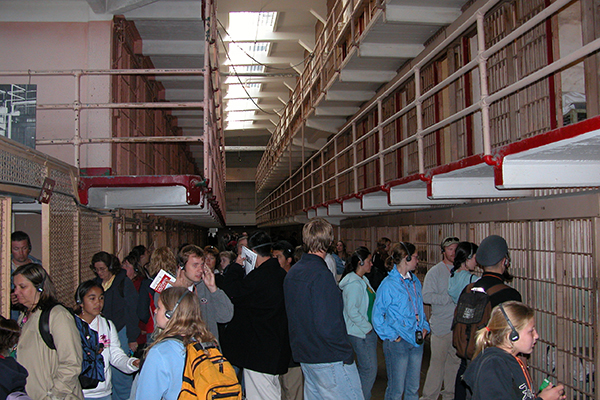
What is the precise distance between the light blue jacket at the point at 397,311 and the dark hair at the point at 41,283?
276 centimetres

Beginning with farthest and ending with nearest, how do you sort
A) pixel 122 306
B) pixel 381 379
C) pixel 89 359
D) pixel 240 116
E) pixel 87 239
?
pixel 240 116
pixel 381 379
pixel 87 239
pixel 122 306
pixel 89 359

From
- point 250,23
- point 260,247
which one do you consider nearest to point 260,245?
point 260,247

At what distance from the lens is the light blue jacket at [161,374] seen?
2.38 metres

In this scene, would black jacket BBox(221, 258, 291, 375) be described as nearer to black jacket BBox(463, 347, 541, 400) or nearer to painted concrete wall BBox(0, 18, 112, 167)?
black jacket BBox(463, 347, 541, 400)

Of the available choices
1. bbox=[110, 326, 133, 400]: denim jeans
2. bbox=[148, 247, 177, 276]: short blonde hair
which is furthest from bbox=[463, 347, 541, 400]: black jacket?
bbox=[148, 247, 177, 276]: short blonde hair

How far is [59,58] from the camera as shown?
22.1 ft

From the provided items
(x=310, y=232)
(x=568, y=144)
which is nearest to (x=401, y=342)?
(x=310, y=232)

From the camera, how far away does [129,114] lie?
8906mm

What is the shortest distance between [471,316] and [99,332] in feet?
9.15

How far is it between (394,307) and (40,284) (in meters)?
2.95

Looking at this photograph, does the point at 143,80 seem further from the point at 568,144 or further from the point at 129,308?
the point at 568,144

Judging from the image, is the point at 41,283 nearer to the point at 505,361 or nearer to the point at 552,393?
the point at 505,361

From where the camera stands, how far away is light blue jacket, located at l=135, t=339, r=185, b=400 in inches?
93.7

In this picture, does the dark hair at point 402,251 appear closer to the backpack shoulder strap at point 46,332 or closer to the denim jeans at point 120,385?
the denim jeans at point 120,385
